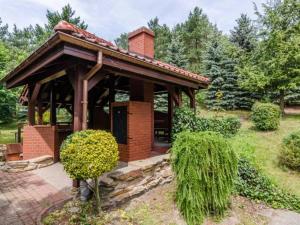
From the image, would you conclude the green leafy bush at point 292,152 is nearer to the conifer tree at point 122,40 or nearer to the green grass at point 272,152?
the green grass at point 272,152

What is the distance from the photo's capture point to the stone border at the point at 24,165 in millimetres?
7207

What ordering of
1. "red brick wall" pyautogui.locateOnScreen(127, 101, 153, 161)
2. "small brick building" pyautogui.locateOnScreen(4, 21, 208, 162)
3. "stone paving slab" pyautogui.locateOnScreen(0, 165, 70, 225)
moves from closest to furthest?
"stone paving slab" pyautogui.locateOnScreen(0, 165, 70, 225) → "small brick building" pyautogui.locateOnScreen(4, 21, 208, 162) → "red brick wall" pyautogui.locateOnScreen(127, 101, 153, 161)

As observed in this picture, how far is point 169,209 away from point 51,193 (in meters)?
2.69

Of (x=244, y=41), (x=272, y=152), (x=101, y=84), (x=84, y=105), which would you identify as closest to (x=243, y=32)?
(x=244, y=41)

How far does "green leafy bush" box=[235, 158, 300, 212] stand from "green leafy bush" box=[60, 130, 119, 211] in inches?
133

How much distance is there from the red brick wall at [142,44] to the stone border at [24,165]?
16.1 ft

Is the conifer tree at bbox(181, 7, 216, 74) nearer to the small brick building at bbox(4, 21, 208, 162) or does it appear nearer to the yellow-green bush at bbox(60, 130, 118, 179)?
the small brick building at bbox(4, 21, 208, 162)

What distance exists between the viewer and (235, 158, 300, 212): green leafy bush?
5.18 m

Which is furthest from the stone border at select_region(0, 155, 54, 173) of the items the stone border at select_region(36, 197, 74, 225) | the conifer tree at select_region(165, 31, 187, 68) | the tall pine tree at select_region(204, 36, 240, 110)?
the conifer tree at select_region(165, 31, 187, 68)

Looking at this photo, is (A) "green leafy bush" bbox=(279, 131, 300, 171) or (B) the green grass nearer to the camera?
(B) the green grass

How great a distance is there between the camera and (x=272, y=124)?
388 inches

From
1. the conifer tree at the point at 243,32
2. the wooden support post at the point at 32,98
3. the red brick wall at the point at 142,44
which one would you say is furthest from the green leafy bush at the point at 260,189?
the conifer tree at the point at 243,32

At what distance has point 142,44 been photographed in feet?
27.2

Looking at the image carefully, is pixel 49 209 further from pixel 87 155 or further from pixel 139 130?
pixel 139 130
